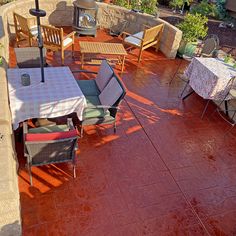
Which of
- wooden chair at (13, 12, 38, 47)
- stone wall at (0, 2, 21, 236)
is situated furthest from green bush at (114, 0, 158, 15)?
stone wall at (0, 2, 21, 236)

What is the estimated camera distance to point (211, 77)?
5383mm

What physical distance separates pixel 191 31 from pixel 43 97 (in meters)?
5.75

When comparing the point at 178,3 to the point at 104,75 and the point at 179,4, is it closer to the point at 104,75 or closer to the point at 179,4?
the point at 179,4

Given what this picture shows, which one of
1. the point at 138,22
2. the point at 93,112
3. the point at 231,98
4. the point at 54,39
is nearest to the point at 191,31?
the point at 138,22

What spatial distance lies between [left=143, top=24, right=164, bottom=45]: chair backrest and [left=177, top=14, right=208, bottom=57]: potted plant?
717 mm

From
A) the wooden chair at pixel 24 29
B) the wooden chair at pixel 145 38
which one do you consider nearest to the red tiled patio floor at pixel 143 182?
the wooden chair at pixel 145 38

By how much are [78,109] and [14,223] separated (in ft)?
6.50

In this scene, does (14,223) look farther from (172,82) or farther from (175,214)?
(172,82)

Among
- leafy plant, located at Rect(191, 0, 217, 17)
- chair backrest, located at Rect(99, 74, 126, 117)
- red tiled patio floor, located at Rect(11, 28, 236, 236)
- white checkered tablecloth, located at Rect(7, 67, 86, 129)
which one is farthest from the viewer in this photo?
leafy plant, located at Rect(191, 0, 217, 17)

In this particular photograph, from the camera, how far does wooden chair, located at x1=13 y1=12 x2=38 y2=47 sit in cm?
659

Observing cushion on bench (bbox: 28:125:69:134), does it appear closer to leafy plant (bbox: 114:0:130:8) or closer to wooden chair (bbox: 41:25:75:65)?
wooden chair (bbox: 41:25:75:65)

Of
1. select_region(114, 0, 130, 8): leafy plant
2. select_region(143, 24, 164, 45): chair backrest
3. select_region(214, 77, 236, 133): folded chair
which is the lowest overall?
select_region(214, 77, 236, 133): folded chair

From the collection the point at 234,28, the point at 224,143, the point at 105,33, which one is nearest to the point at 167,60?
the point at 105,33

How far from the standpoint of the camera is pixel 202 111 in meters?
6.00
